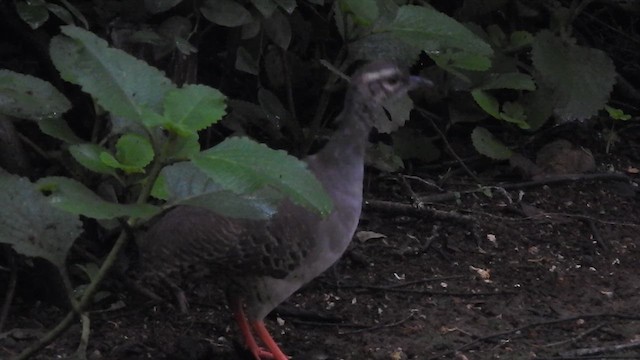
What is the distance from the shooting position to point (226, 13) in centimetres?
429

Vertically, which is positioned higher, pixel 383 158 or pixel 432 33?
pixel 432 33

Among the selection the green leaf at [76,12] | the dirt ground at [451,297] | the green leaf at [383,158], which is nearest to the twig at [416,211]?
the dirt ground at [451,297]

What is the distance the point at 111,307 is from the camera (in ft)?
13.7

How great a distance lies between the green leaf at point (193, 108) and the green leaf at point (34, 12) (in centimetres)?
132

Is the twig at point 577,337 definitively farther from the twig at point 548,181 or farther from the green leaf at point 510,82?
the green leaf at point 510,82

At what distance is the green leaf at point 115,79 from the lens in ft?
8.75

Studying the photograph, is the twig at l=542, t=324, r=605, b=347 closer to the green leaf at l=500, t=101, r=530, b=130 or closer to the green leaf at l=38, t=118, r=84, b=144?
the green leaf at l=500, t=101, r=530, b=130

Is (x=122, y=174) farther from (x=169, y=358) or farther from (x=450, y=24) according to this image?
(x=450, y=24)

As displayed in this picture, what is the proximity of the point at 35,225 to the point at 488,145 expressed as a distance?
10.1 ft

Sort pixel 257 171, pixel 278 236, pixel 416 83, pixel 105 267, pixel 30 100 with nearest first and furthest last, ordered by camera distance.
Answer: pixel 257 171 < pixel 105 267 < pixel 30 100 < pixel 278 236 < pixel 416 83

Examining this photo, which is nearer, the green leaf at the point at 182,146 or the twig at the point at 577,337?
the green leaf at the point at 182,146

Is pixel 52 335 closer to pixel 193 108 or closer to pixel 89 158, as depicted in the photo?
pixel 89 158

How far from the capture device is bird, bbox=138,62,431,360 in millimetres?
3607

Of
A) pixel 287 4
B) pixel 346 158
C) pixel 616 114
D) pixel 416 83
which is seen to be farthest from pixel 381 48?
pixel 616 114
